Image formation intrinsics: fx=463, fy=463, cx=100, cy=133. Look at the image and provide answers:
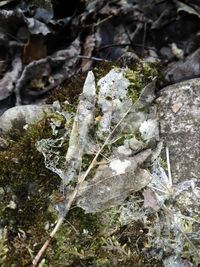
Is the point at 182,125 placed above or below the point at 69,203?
above

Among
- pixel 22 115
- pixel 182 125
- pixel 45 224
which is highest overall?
pixel 22 115

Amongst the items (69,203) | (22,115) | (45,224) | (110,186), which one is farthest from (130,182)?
(22,115)

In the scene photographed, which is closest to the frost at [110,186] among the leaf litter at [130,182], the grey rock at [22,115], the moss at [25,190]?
the leaf litter at [130,182]

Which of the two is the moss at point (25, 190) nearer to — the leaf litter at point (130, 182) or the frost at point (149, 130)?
the leaf litter at point (130, 182)

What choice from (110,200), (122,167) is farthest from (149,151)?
(110,200)

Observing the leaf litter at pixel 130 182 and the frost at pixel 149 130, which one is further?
the frost at pixel 149 130

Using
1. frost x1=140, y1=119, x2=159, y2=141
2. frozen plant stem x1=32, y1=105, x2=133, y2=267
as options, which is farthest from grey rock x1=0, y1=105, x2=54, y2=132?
frost x1=140, y1=119, x2=159, y2=141

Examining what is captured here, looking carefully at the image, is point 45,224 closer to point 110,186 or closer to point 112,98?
point 110,186
